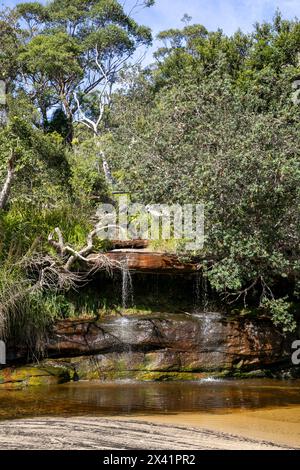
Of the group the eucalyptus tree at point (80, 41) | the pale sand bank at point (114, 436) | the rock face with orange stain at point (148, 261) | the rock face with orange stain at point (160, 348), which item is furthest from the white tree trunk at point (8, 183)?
the eucalyptus tree at point (80, 41)

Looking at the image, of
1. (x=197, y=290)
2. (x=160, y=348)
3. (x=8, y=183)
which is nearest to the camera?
(x=160, y=348)

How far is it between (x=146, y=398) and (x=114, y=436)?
11.1 feet

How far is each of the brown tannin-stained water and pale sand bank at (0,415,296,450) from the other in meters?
0.92

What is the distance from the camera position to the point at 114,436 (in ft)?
23.6

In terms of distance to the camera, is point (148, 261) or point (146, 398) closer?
point (146, 398)

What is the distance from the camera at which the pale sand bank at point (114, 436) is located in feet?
22.2

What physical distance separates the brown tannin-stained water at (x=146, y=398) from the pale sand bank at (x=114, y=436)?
3.00 ft

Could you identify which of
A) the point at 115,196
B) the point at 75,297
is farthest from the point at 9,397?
the point at 115,196

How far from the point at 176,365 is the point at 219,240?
2798mm

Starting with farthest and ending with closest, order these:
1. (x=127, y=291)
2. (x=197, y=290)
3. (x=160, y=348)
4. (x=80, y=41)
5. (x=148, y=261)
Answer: (x=80, y=41) → (x=197, y=290) → (x=127, y=291) → (x=148, y=261) → (x=160, y=348)

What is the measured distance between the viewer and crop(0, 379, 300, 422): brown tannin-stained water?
9.27m

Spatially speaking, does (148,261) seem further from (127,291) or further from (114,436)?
(114,436)

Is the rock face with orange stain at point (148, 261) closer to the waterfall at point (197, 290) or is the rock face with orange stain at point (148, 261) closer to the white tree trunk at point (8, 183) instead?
the waterfall at point (197, 290)

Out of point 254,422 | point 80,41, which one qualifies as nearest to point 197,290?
point 254,422
